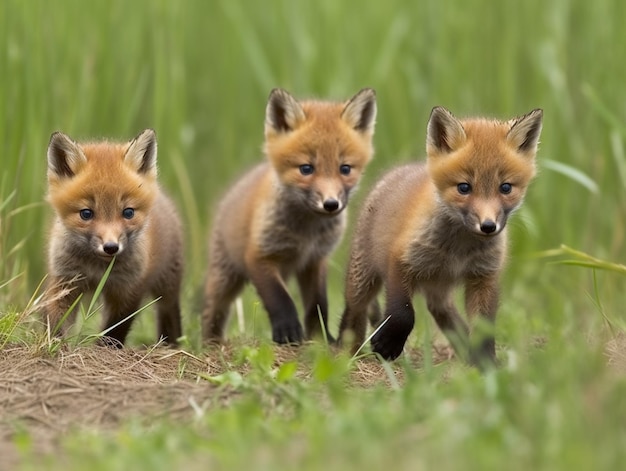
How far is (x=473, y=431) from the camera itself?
10.9 feet

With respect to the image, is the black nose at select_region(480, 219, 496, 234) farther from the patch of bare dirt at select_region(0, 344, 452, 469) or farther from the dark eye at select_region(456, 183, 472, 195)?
the patch of bare dirt at select_region(0, 344, 452, 469)

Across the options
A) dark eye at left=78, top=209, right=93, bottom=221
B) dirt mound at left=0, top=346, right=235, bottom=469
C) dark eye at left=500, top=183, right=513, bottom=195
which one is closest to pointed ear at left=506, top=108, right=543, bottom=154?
dark eye at left=500, top=183, right=513, bottom=195

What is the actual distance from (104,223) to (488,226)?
208cm

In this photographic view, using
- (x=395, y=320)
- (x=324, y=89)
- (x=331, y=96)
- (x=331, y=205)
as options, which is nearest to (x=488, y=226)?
(x=395, y=320)

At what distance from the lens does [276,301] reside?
6879 millimetres

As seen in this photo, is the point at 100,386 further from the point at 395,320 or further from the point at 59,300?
the point at 395,320

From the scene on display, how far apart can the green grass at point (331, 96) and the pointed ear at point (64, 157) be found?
0.73 metres

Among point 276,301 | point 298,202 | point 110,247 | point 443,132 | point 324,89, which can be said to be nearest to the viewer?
point 110,247

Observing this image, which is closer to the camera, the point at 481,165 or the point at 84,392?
the point at 84,392

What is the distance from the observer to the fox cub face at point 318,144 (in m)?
6.83

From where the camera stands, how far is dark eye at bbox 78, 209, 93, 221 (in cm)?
575

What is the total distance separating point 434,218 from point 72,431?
7.95 ft

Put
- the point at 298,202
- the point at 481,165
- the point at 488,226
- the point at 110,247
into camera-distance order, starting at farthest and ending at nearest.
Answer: the point at 298,202
the point at 110,247
the point at 481,165
the point at 488,226

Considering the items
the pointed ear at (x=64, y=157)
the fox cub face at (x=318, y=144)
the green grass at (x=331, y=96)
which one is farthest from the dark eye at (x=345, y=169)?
the pointed ear at (x=64, y=157)
